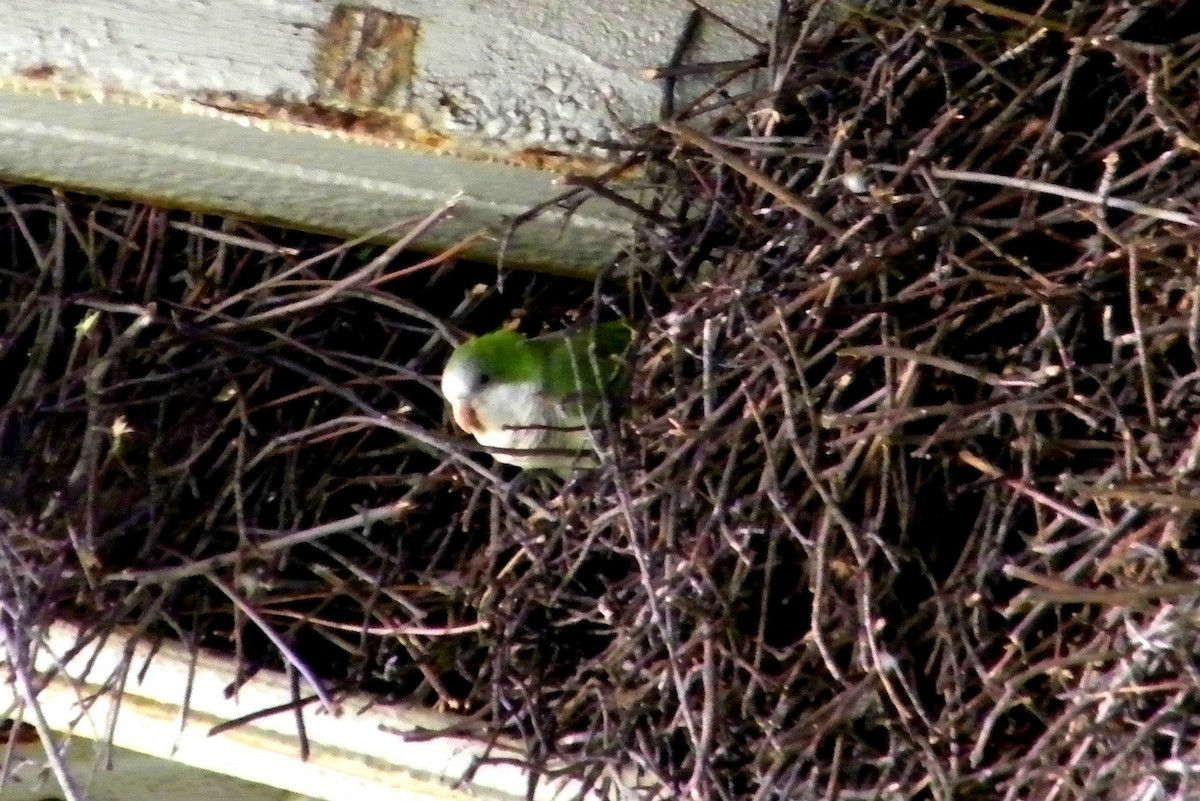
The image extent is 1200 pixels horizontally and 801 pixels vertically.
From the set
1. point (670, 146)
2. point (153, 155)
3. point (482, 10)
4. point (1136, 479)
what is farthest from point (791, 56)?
point (153, 155)

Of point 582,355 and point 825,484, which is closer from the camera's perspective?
point 825,484

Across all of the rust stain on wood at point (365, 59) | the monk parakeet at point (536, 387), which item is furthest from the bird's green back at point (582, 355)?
the rust stain on wood at point (365, 59)

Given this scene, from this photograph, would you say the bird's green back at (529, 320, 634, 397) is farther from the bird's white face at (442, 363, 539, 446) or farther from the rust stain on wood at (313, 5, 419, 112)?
the rust stain on wood at (313, 5, 419, 112)

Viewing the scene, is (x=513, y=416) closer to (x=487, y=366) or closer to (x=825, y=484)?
(x=487, y=366)

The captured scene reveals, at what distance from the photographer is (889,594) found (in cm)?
74

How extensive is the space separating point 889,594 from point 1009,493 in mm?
101

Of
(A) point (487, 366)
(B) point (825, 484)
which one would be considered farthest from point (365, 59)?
(B) point (825, 484)

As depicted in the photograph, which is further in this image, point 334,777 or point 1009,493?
point 334,777

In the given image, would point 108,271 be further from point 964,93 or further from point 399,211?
point 964,93

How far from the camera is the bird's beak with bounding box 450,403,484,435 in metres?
0.92

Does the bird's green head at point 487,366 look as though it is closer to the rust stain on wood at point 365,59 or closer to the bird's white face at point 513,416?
the bird's white face at point 513,416

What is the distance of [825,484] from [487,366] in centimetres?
30

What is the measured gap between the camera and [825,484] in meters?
0.74

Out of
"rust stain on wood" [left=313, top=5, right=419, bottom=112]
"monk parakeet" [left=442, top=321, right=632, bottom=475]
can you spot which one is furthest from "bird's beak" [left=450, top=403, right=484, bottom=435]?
"rust stain on wood" [left=313, top=5, right=419, bottom=112]
